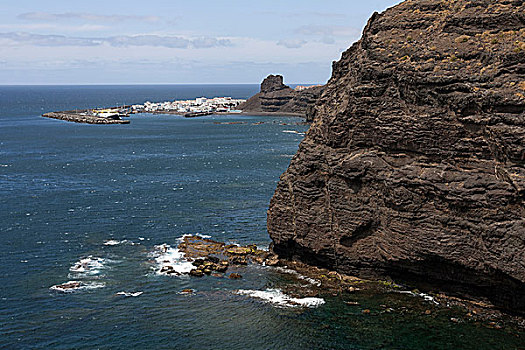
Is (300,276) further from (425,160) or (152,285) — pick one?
(425,160)

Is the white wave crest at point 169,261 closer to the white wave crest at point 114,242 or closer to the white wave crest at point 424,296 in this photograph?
the white wave crest at point 114,242

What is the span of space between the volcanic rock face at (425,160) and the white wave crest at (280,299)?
7.41m

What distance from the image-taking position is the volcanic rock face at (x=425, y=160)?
48.5m

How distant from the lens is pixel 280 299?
55875 millimetres

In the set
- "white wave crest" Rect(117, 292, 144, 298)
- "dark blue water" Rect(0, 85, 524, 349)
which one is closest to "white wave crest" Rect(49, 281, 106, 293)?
"dark blue water" Rect(0, 85, 524, 349)

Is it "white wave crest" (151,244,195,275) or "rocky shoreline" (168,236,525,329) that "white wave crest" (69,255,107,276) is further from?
"rocky shoreline" (168,236,525,329)

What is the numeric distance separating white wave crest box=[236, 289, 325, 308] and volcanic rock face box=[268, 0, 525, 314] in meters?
7.41

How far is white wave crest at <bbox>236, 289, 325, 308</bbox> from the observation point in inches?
2143

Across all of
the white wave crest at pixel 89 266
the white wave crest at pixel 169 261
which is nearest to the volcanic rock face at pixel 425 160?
the white wave crest at pixel 169 261

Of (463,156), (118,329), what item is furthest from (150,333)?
(463,156)

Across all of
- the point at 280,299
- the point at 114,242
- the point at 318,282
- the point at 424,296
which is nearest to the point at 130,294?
the point at 280,299

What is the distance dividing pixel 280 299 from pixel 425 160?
19.8 meters

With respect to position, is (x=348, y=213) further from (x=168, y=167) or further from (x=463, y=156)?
(x=168, y=167)

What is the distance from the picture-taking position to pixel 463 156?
168 feet
